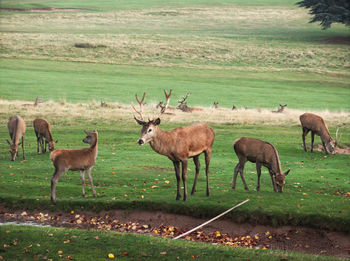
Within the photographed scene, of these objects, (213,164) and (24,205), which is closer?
(24,205)

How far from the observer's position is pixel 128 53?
78625mm

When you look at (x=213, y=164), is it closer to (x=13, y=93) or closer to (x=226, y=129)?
(x=226, y=129)

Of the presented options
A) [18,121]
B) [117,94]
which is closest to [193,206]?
[18,121]

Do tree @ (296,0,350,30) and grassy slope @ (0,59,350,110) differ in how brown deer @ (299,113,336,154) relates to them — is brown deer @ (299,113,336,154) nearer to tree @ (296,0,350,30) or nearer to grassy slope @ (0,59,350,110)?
grassy slope @ (0,59,350,110)

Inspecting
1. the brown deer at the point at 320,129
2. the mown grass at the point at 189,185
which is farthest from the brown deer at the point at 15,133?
the brown deer at the point at 320,129

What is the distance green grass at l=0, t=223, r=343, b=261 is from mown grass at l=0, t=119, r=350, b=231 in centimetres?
260

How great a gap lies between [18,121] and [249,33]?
84165 mm

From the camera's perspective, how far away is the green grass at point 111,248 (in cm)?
1323

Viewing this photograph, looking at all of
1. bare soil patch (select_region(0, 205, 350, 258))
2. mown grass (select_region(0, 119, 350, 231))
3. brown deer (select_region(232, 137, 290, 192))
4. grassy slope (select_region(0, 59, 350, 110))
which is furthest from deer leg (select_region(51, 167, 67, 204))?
grassy slope (select_region(0, 59, 350, 110))

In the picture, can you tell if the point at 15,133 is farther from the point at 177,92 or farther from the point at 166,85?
the point at 166,85

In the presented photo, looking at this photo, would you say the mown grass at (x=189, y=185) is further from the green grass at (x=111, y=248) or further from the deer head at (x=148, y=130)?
the green grass at (x=111, y=248)

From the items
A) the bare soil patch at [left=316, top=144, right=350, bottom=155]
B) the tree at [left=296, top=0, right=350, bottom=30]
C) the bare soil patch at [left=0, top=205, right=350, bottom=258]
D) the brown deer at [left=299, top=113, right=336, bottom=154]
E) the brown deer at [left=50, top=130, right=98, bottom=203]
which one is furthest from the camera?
the tree at [left=296, top=0, right=350, bottom=30]

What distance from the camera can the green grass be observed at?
13234mm

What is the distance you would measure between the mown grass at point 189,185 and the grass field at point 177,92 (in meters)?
0.04
